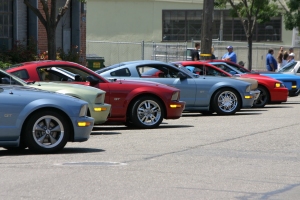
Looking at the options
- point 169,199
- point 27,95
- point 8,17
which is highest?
point 8,17

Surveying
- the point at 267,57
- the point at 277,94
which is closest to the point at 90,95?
the point at 277,94

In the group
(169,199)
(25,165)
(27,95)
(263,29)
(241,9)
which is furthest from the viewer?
(263,29)

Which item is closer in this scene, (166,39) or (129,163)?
(129,163)

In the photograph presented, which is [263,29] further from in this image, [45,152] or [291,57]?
[45,152]

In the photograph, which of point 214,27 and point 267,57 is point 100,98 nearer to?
point 267,57

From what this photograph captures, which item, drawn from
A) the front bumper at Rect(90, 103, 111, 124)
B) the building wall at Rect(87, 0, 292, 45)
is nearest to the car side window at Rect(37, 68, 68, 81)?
the front bumper at Rect(90, 103, 111, 124)

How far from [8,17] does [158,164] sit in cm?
1732

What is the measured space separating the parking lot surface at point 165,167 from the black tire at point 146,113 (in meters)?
0.46

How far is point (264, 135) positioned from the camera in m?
13.5

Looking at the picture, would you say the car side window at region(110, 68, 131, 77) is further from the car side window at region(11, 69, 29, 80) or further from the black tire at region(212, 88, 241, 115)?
the car side window at region(11, 69, 29, 80)

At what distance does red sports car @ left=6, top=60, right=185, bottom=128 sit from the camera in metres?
14.5

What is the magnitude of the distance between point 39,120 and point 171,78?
7.47 m

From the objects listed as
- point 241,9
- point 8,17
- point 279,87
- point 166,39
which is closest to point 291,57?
point 241,9

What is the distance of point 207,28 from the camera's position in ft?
88.9
